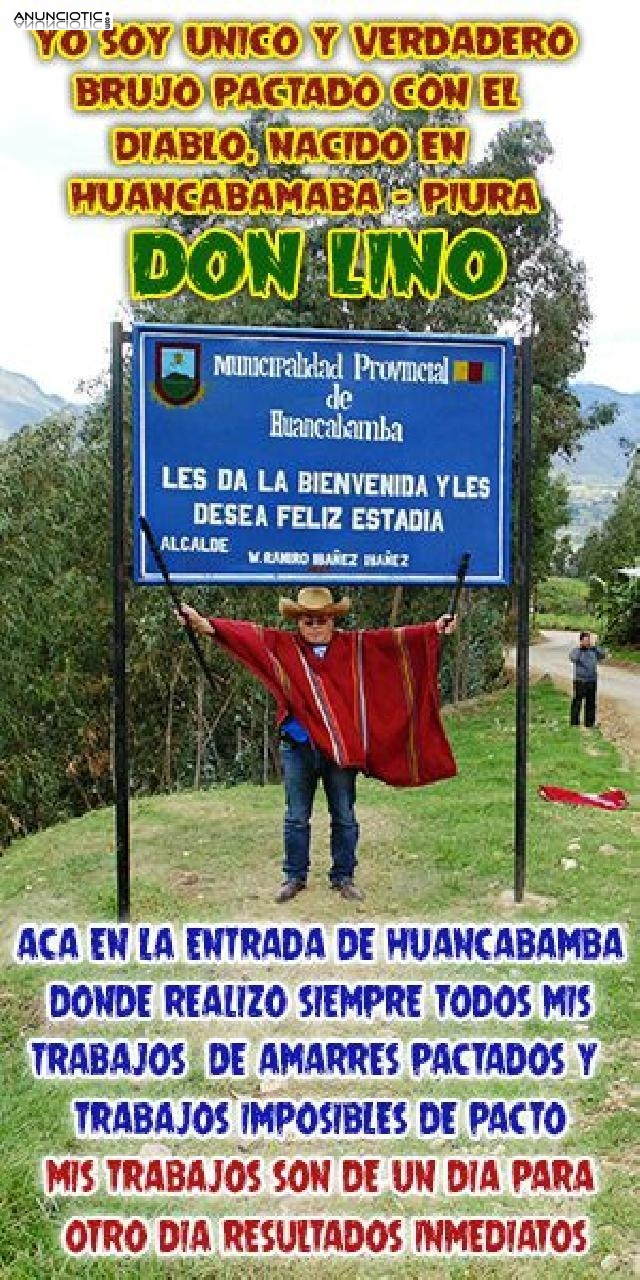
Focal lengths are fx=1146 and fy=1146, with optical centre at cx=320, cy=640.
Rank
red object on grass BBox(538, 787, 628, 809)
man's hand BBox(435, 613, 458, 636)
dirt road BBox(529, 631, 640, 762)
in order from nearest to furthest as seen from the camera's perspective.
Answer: man's hand BBox(435, 613, 458, 636) → red object on grass BBox(538, 787, 628, 809) → dirt road BBox(529, 631, 640, 762)

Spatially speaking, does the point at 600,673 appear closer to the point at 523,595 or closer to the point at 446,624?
the point at 523,595

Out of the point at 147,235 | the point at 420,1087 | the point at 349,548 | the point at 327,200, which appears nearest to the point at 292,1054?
the point at 420,1087

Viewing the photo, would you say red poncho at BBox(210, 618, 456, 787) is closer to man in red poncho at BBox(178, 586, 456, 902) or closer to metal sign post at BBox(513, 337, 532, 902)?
man in red poncho at BBox(178, 586, 456, 902)

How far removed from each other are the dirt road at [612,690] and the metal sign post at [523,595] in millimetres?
8783

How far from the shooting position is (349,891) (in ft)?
22.2

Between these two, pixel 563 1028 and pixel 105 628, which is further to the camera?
pixel 105 628

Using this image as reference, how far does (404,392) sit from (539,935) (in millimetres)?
3029

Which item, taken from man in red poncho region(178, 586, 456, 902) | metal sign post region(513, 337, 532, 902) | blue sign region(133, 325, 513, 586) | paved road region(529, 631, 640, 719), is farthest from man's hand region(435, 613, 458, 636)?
paved road region(529, 631, 640, 719)

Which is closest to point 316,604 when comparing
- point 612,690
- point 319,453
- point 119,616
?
point 319,453

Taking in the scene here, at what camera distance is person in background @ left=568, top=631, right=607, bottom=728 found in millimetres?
16484

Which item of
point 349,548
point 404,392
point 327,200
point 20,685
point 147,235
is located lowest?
point 20,685

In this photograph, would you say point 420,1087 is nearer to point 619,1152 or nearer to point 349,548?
point 619,1152

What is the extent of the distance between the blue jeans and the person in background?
33.4 feet

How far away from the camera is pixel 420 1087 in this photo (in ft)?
14.7
